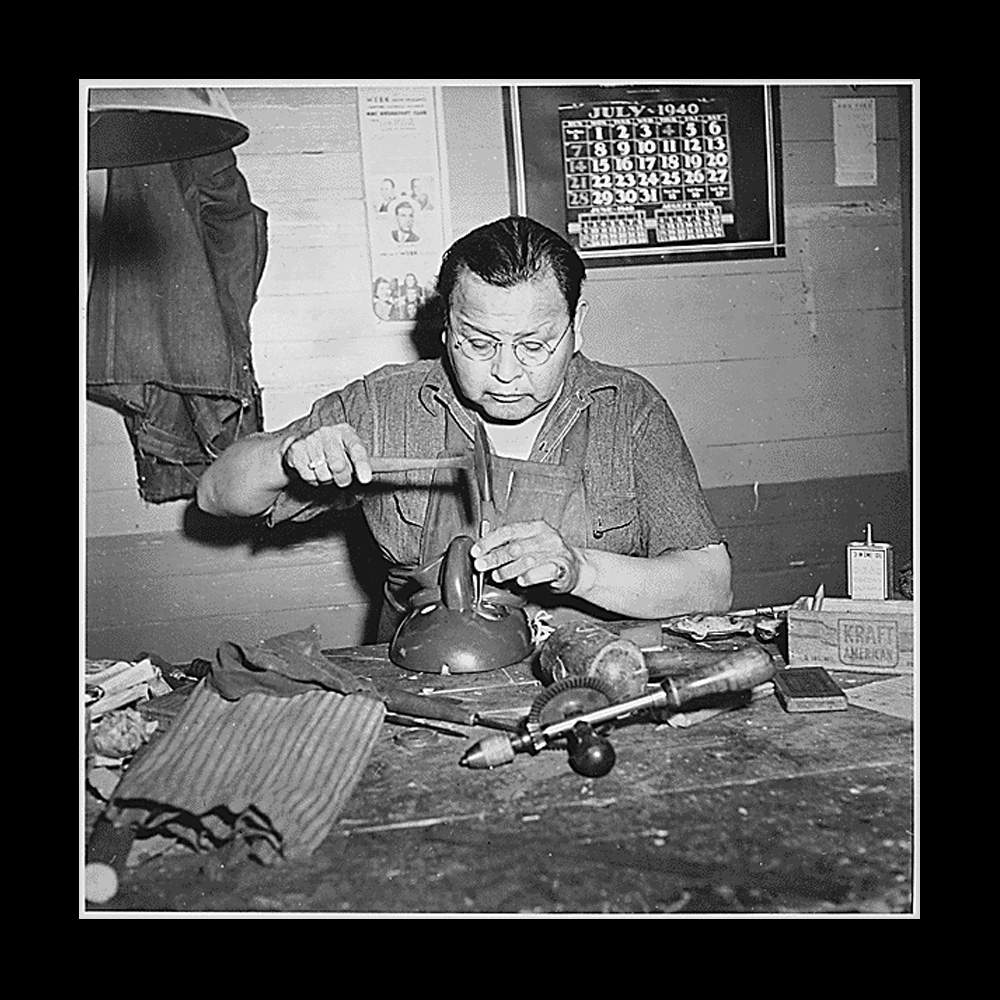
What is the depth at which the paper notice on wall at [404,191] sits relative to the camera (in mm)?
2738

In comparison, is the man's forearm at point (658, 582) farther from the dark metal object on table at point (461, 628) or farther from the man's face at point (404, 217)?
the man's face at point (404, 217)

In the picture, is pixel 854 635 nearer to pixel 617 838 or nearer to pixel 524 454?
pixel 617 838

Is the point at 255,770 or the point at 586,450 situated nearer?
the point at 255,770

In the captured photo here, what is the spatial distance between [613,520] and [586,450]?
148mm

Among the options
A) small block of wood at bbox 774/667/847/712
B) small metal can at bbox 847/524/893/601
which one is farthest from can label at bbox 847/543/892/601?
small block of wood at bbox 774/667/847/712

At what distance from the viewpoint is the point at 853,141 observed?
2.96m

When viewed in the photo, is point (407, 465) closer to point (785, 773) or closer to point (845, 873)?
point (785, 773)

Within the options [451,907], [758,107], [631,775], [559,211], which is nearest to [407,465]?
[631,775]

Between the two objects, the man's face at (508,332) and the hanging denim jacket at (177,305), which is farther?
the hanging denim jacket at (177,305)

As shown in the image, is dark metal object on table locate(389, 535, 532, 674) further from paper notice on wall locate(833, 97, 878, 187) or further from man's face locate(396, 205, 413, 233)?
paper notice on wall locate(833, 97, 878, 187)

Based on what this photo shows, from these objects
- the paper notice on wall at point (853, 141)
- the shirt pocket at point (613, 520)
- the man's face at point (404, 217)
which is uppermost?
the paper notice on wall at point (853, 141)

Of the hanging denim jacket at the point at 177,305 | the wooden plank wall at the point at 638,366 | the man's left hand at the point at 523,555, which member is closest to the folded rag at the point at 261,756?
the man's left hand at the point at 523,555

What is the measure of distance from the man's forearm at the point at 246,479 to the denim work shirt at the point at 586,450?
0.07 m

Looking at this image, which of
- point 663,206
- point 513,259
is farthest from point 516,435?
point 663,206
